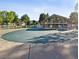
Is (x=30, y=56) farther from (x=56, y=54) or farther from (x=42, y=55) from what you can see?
(x=56, y=54)

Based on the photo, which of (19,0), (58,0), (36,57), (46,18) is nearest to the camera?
(36,57)

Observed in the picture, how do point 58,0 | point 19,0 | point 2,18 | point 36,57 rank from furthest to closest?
point 58,0 → point 19,0 → point 2,18 → point 36,57

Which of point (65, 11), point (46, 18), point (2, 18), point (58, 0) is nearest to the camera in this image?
point (2, 18)

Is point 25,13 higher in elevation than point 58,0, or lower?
lower

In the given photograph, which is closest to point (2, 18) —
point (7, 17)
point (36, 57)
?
point (7, 17)

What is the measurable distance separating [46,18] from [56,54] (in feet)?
3.70

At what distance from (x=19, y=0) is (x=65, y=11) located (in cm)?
90

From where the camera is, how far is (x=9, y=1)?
6.97 ft

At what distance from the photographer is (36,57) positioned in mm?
1765

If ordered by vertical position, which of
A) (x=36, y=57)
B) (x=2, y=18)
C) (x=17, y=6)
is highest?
(x=17, y=6)

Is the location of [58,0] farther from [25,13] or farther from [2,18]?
[2,18]

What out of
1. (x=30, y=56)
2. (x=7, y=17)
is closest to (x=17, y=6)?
(x=7, y=17)

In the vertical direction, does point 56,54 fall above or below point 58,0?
below

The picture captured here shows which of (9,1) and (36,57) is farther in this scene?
(9,1)
